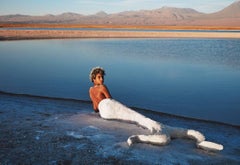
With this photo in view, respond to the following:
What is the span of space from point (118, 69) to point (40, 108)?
7232 mm

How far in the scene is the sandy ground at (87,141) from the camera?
5086mm

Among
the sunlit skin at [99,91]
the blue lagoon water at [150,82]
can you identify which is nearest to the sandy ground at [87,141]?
the sunlit skin at [99,91]

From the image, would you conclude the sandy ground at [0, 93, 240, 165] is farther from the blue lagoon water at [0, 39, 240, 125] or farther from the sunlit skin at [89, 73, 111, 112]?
the blue lagoon water at [0, 39, 240, 125]

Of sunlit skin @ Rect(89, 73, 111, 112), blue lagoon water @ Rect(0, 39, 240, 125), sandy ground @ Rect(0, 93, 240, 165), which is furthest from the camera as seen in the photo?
blue lagoon water @ Rect(0, 39, 240, 125)

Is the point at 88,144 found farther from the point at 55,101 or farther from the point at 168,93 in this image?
the point at 168,93

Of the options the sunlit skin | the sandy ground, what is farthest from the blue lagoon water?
the sunlit skin

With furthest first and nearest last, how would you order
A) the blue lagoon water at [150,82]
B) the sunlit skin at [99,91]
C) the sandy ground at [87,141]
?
the blue lagoon water at [150,82]
the sunlit skin at [99,91]
the sandy ground at [87,141]

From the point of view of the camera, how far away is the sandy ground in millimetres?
5086

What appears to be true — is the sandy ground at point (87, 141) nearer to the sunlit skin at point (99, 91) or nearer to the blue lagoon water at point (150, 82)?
the sunlit skin at point (99, 91)

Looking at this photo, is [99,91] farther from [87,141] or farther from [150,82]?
[150,82]

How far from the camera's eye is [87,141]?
5848 mm

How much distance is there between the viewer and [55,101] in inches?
364

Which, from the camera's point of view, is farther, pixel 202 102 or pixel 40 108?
pixel 202 102

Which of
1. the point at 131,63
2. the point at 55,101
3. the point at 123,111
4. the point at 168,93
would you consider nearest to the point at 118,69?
the point at 131,63
